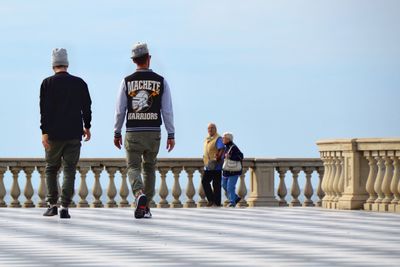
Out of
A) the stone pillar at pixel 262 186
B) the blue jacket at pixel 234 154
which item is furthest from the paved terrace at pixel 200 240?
the stone pillar at pixel 262 186

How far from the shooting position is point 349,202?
724 inches

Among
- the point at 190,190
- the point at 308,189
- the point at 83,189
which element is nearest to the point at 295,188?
the point at 308,189

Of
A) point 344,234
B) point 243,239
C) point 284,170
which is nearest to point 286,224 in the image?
point 344,234

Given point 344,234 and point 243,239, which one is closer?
point 243,239

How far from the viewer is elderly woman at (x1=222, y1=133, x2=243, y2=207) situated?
2266 centimetres

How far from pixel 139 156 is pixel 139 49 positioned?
1280 millimetres

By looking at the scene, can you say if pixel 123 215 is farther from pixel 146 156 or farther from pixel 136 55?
pixel 136 55

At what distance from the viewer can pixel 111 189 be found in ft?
75.3

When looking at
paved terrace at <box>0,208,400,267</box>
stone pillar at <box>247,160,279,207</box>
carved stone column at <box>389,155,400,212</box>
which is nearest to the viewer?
paved terrace at <box>0,208,400,267</box>

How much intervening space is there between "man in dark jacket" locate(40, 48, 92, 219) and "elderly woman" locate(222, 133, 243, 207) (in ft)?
28.0

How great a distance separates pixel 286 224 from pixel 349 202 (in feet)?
15.6

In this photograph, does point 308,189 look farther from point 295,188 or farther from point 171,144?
point 171,144

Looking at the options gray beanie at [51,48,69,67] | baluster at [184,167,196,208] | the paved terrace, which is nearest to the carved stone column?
the paved terrace

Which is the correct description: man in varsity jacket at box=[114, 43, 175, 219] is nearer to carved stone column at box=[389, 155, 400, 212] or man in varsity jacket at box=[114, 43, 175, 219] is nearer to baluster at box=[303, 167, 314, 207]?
carved stone column at box=[389, 155, 400, 212]
